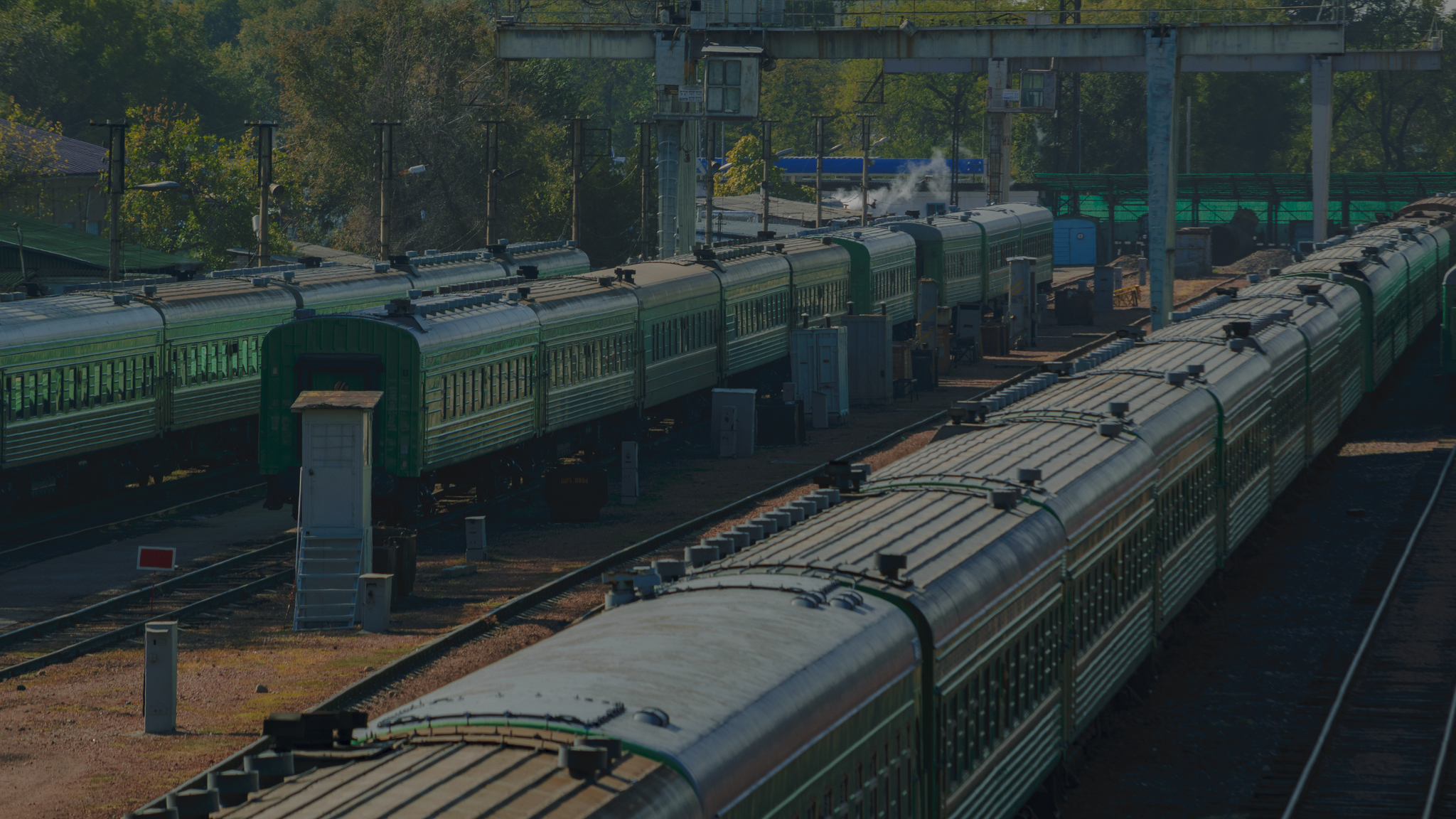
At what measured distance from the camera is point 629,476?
3619cm

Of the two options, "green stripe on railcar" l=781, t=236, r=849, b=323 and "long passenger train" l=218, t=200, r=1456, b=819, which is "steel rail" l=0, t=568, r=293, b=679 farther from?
"green stripe on railcar" l=781, t=236, r=849, b=323

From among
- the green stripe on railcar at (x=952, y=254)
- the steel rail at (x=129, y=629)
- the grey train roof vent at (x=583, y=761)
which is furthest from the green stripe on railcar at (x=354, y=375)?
the green stripe on railcar at (x=952, y=254)

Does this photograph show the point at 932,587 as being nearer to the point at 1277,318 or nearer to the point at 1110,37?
the point at 1277,318

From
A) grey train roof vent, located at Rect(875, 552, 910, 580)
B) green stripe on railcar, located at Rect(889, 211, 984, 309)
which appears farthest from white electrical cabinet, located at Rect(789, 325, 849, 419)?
grey train roof vent, located at Rect(875, 552, 910, 580)

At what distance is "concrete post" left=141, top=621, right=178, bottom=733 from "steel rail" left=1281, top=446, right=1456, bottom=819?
11953 millimetres

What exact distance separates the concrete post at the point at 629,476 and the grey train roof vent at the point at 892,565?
23.8m

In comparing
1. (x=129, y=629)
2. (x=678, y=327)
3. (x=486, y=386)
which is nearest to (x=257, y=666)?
(x=129, y=629)

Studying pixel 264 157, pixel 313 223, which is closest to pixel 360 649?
pixel 264 157

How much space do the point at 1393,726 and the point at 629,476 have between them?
18210 mm

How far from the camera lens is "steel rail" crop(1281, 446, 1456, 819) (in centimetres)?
1844

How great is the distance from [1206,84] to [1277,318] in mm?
110271

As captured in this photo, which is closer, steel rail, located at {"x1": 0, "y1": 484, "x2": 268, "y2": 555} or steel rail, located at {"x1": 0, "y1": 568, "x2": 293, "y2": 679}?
steel rail, located at {"x1": 0, "y1": 568, "x2": 293, "y2": 679}

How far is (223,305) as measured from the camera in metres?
39.0

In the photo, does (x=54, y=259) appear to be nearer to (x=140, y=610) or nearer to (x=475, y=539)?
(x=475, y=539)
